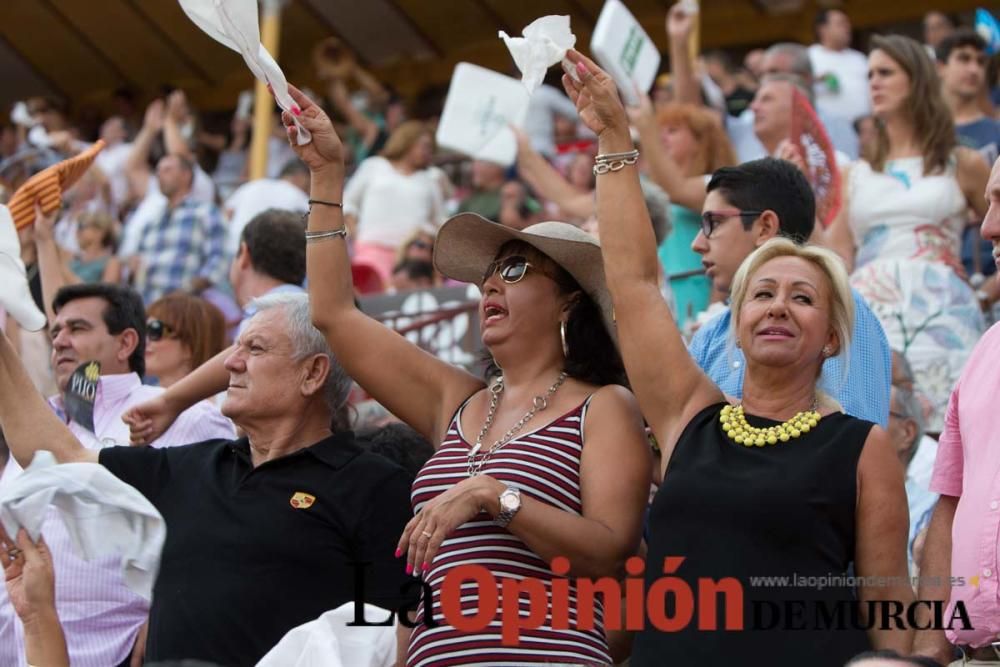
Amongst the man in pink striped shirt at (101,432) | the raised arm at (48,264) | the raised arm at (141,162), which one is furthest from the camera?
the raised arm at (141,162)

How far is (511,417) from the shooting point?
14.1 feet

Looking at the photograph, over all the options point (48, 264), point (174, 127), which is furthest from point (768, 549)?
point (174, 127)

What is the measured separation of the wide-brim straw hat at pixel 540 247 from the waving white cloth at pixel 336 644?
96 cm

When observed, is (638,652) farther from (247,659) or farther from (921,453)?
(921,453)

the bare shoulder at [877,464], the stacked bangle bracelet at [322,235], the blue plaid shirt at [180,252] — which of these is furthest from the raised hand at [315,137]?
the blue plaid shirt at [180,252]

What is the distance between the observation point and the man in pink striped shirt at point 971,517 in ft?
12.2

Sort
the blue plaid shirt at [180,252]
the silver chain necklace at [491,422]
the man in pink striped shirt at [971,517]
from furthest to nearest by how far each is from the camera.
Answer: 1. the blue plaid shirt at [180,252]
2. the silver chain necklace at [491,422]
3. the man in pink striped shirt at [971,517]

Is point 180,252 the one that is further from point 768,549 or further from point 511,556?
point 768,549

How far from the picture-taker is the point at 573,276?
446 centimetres

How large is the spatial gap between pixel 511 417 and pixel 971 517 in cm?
114

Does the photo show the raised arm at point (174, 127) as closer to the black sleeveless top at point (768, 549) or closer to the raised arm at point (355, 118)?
the raised arm at point (355, 118)

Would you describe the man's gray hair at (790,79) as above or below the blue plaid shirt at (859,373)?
above

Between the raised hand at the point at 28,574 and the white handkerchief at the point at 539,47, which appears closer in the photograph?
the raised hand at the point at 28,574

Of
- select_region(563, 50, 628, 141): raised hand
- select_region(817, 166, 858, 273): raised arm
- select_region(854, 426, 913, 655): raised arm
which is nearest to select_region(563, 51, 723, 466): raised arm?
select_region(563, 50, 628, 141): raised hand
